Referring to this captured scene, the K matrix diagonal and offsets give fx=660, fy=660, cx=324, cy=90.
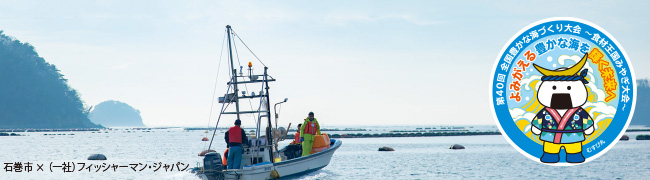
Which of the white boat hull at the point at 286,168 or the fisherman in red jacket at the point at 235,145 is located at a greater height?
the fisherman in red jacket at the point at 235,145

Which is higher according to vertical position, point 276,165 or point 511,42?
point 511,42

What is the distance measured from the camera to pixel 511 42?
22844mm

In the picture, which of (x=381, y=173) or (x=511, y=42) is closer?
(x=511, y=42)

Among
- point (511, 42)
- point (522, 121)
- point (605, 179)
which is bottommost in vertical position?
point (605, 179)

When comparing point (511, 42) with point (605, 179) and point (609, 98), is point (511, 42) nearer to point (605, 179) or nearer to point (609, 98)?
point (609, 98)

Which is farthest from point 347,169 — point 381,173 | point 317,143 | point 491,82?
point 491,82

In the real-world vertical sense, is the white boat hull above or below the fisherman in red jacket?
below

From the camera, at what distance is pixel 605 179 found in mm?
35812

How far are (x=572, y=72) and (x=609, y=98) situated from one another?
1.71 metres

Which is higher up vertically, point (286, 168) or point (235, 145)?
point (235, 145)

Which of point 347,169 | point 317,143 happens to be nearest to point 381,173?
point 347,169

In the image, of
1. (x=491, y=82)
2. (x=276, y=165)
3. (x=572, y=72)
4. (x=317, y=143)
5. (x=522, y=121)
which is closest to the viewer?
(x=572, y=72)

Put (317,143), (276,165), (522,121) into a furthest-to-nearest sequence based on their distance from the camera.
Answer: (317,143), (276,165), (522,121)

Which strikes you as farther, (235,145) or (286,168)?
(286,168)
